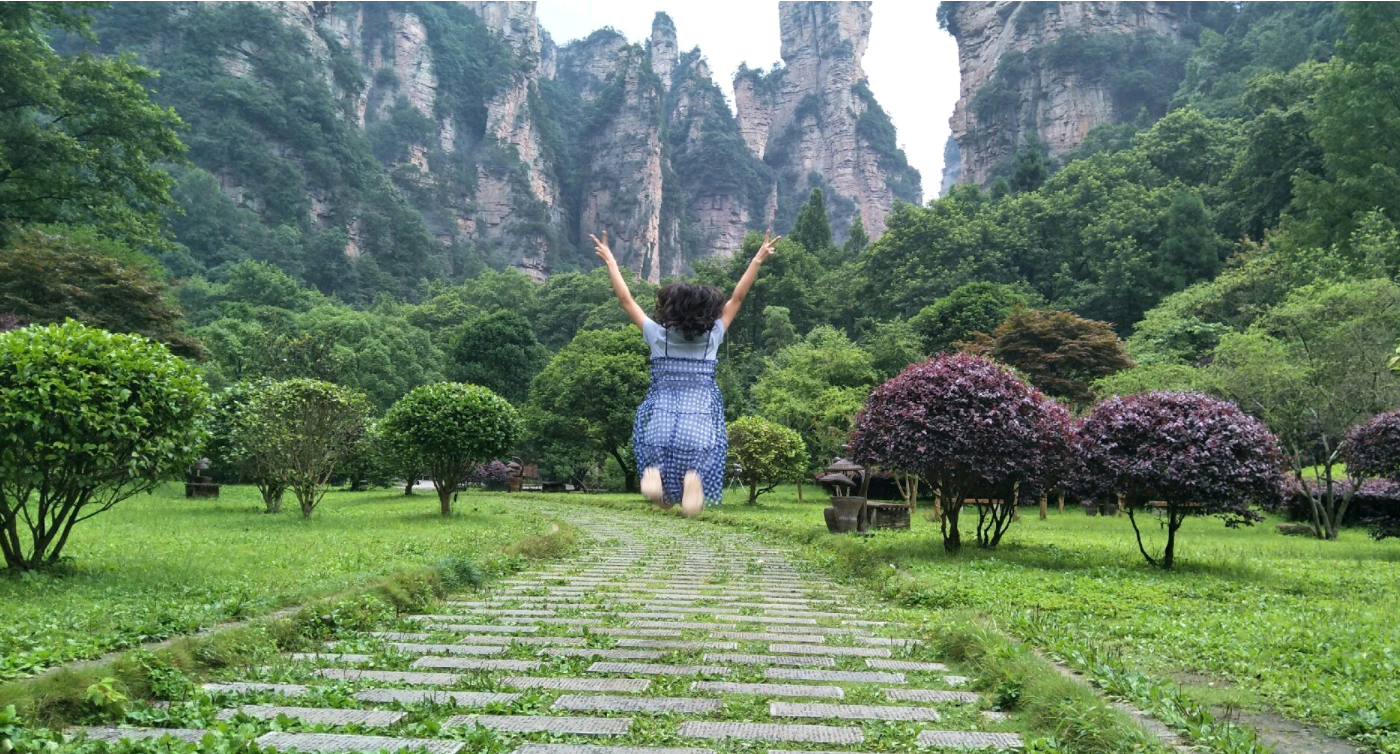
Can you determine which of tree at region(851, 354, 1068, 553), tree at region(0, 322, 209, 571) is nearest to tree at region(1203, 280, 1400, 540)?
tree at region(851, 354, 1068, 553)

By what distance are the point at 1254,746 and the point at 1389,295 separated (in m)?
21.8

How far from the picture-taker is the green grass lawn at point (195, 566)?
4.35 metres

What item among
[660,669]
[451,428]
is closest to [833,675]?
[660,669]

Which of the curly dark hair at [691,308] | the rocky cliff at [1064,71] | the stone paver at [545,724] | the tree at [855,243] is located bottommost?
the stone paver at [545,724]

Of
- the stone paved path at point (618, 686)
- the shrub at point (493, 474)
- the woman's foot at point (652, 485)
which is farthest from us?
the shrub at point (493, 474)

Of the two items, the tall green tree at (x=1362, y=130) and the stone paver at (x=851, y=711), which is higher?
the tall green tree at (x=1362, y=130)

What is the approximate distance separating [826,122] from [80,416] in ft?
329

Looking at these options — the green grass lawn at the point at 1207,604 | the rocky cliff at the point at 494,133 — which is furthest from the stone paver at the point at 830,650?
the rocky cliff at the point at 494,133

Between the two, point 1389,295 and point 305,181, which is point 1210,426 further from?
point 305,181

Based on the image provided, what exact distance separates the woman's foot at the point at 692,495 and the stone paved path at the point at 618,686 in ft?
2.34

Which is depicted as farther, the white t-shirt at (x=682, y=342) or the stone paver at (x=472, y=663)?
the white t-shirt at (x=682, y=342)

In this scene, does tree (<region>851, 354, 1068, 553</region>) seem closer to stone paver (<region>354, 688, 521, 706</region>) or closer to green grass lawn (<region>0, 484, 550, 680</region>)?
green grass lawn (<region>0, 484, 550, 680</region>)

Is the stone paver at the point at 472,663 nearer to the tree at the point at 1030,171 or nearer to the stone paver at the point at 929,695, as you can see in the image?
the stone paver at the point at 929,695

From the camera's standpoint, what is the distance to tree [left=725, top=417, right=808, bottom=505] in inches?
813
